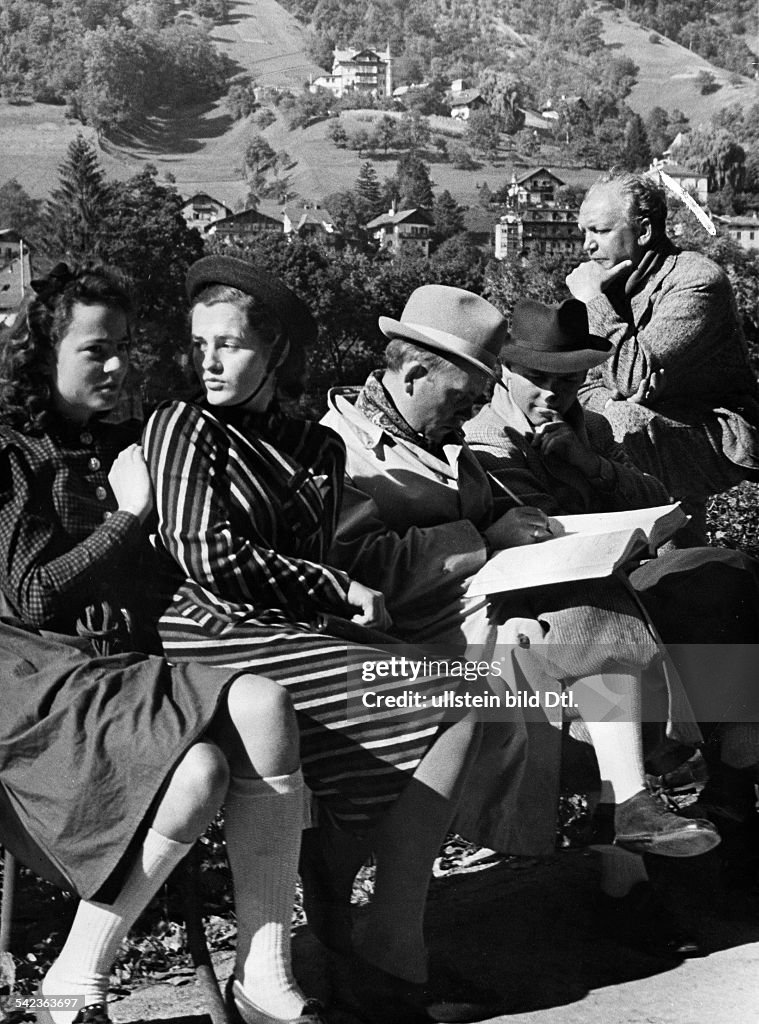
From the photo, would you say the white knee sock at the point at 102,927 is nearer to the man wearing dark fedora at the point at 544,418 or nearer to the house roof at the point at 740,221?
the man wearing dark fedora at the point at 544,418

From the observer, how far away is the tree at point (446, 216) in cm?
566

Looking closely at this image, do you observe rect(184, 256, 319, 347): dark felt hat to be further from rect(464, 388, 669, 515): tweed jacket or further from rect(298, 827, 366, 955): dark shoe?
rect(298, 827, 366, 955): dark shoe

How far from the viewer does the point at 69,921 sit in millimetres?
3201

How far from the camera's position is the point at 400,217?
18.0 ft

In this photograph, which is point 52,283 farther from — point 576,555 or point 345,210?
point 345,210

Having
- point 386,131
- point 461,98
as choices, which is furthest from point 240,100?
point 461,98

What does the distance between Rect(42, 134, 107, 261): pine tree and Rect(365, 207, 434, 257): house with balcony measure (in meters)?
1.27

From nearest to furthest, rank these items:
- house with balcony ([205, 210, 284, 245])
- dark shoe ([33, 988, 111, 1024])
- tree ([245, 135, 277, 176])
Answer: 1. dark shoe ([33, 988, 111, 1024])
2. tree ([245, 135, 277, 176])
3. house with balcony ([205, 210, 284, 245])

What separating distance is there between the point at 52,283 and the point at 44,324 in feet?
0.27

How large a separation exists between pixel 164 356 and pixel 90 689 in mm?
1214

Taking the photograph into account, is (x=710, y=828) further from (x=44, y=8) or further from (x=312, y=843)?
(x=44, y=8)

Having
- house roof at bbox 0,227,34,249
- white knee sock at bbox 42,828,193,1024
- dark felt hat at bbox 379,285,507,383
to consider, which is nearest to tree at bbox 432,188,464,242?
house roof at bbox 0,227,34,249

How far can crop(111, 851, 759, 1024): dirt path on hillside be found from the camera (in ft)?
9.58

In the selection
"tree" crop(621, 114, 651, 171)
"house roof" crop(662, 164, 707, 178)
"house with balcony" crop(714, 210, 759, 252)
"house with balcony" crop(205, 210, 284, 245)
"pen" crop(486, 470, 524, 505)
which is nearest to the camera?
"pen" crop(486, 470, 524, 505)
